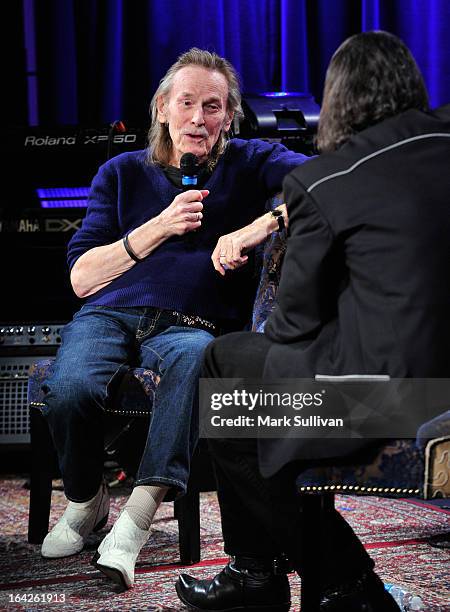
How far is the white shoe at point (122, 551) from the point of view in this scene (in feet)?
5.38

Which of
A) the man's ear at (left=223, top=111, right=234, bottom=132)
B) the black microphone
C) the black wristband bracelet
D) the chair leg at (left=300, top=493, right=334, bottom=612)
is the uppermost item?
the man's ear at (left=223, top=111, right=234, bottom=132)

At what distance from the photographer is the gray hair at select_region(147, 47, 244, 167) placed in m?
2.19

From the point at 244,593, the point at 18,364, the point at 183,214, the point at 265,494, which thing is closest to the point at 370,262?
the point at 265,494

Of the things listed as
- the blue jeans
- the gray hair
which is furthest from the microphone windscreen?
the blue jeans

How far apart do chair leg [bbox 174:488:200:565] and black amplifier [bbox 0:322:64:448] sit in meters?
1.10

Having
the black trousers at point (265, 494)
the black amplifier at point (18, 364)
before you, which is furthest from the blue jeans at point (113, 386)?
the black amplifier at point (18, 364)

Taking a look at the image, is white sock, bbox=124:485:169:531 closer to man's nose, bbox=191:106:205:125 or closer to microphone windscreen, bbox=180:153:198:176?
microphone windscreen, bbox=180:153:198:176

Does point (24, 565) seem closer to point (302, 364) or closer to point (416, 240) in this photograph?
point (302, 364)

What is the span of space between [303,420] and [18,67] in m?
2.64

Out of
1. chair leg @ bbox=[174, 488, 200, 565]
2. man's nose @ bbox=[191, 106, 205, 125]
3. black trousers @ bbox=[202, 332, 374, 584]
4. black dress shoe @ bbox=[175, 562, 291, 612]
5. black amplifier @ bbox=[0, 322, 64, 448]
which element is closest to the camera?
black trousers @ bbox=[202, 332, 374, 584]

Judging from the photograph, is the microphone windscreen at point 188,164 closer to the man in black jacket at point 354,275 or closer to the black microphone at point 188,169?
the black microphone at point 188,169

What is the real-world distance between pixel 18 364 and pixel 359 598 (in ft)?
5.96

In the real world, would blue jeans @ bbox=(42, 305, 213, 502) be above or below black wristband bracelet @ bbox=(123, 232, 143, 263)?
below

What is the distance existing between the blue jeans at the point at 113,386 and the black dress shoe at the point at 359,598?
0.47 m
